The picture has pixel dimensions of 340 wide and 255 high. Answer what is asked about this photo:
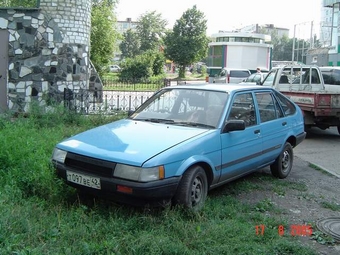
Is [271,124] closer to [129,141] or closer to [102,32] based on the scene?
[129,141]

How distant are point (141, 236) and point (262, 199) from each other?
2.35 m

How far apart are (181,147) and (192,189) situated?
52 cm

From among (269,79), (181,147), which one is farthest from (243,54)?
(181,147)

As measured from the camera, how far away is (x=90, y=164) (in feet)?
14.2

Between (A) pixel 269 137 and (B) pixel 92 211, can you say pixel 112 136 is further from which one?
(A) pixel 269 137

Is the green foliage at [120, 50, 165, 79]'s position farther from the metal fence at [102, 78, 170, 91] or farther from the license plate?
the license plate

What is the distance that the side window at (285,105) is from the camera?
675 centimetres

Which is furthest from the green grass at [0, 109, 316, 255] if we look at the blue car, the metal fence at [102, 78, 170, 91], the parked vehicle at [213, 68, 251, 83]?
the parked vehicle at [213, 68, 251, 83]

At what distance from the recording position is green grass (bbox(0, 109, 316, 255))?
356 cm

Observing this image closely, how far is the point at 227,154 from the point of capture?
5102mm

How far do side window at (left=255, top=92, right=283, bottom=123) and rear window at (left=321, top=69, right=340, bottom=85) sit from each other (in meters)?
8.35

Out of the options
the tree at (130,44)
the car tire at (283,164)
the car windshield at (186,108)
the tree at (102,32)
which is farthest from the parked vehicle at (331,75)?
the tree at (130,44)

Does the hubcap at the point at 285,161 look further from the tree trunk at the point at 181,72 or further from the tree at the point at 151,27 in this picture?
the tree at the point at 151,27

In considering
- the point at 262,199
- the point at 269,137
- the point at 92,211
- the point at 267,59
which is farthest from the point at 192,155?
the point at 267,59
